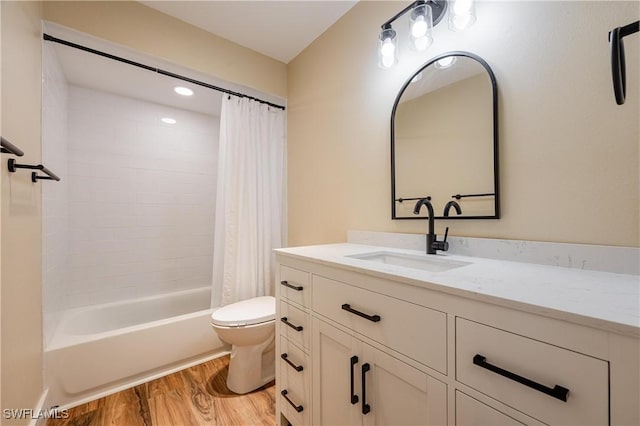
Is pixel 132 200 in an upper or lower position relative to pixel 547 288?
upper

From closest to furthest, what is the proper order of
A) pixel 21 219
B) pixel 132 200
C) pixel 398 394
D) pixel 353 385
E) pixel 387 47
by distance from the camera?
pixel 398 394 → pixel 353 385 → pixel 21 219 → pixel 387 47 → pixel 132 200

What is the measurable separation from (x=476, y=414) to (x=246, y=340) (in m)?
1.36

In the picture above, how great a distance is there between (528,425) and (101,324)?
Answer: 114 inches

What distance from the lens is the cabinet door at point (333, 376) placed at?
3.07ft

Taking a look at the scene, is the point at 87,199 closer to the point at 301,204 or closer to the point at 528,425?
the point at 301,204

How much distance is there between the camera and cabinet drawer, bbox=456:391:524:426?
585mm

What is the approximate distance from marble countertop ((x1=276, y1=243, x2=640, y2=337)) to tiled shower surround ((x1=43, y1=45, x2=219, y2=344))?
7.84 feet

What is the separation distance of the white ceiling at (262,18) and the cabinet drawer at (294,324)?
6.13 ft

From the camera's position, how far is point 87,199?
2.31 meters

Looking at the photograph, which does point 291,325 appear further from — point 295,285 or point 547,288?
point 547,288

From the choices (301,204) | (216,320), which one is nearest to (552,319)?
(216,320)

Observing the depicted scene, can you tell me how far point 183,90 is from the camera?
7.46ft

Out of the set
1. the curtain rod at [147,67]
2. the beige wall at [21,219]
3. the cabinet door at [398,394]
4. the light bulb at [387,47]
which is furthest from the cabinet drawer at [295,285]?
the curtain rod at [147,67]

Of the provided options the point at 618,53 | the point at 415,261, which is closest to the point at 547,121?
the point at 618,53
